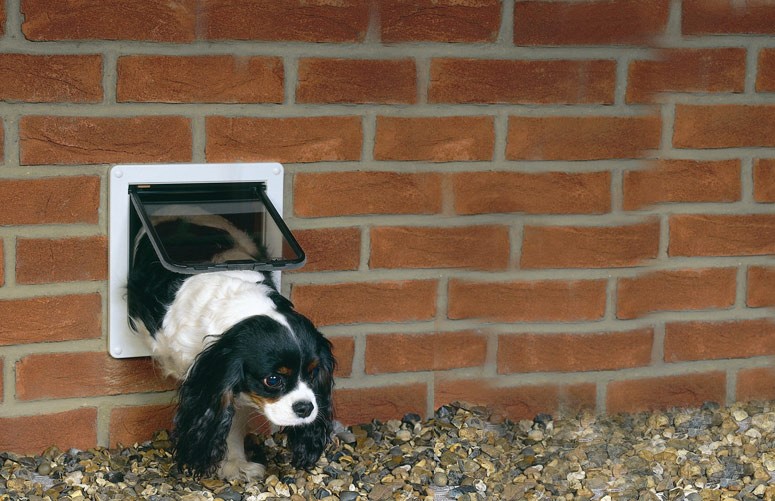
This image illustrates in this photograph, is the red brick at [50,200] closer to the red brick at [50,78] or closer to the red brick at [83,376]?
the red brick at [50,78]

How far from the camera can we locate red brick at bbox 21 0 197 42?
193cm

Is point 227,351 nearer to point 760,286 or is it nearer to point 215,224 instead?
point 215,224

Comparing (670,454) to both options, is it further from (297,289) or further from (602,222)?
(297,289)

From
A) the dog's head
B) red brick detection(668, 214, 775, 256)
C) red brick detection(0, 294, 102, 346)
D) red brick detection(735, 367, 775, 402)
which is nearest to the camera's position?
the dog's head

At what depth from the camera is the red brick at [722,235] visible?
2367mm

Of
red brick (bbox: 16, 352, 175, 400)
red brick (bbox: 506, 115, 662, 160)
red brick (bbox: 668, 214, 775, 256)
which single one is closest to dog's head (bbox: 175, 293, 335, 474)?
red brick (bbox: 16, 352, 175, 400)

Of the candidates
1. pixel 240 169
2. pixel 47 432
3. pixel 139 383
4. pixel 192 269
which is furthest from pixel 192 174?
pixel 47 432

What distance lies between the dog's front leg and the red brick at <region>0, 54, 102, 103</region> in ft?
1.98

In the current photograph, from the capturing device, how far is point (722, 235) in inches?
94.3

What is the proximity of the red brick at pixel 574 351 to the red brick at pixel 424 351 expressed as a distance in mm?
57

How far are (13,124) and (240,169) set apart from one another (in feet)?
1.29

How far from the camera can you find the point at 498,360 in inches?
92.1

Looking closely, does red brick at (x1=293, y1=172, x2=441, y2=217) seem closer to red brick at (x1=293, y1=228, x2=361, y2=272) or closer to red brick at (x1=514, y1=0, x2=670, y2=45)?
red brick at (x1=293, y1=228, x2=361, y2=272)

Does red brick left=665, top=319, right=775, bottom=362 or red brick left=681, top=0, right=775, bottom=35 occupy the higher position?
red brick left=681, top=0, right=775, bottom=35
